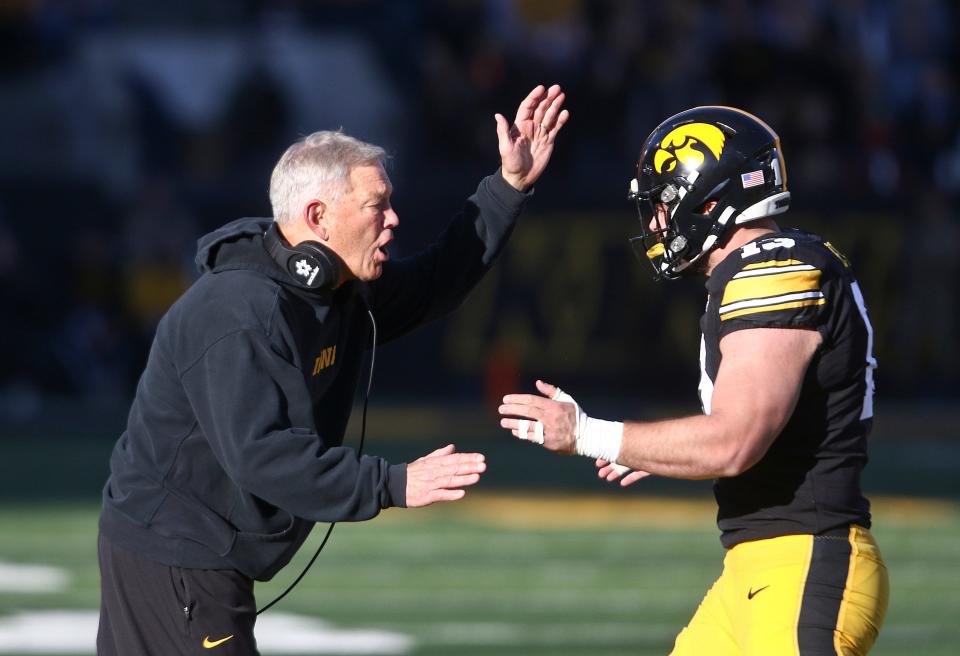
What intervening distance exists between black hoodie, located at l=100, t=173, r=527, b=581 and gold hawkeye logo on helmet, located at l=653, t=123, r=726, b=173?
903mm

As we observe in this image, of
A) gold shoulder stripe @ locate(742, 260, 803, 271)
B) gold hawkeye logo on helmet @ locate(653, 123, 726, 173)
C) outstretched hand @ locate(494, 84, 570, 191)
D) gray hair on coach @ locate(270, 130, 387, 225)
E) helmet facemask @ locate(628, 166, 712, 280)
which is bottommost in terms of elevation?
gold shoulder stripe @ locate(742, 260, 803, 271)

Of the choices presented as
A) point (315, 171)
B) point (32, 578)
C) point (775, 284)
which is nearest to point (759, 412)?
point (775, 284)

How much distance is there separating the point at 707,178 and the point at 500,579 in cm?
494

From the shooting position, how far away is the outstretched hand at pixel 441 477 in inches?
154

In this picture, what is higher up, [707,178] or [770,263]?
[707,178]

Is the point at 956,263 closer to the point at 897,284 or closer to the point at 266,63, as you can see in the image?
the point at 897,284

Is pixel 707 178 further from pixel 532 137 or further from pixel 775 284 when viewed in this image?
pixel 532 137

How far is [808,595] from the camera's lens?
12.9ft

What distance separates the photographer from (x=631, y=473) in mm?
4668

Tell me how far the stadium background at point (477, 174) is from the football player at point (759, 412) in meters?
7.57

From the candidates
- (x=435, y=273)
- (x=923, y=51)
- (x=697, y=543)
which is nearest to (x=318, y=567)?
(x=697, y=543)

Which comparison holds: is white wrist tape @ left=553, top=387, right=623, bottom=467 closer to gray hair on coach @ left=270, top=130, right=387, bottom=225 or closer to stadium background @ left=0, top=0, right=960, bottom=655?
gray hair on coach @ left=270, top=130, right=387, bottom=225

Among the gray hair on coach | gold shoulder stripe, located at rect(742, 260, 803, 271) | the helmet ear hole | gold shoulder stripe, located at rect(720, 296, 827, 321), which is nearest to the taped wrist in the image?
gold shoulder stripe, located at rect(720, 296, 827, 321)

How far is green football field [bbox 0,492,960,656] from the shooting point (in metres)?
7.41
